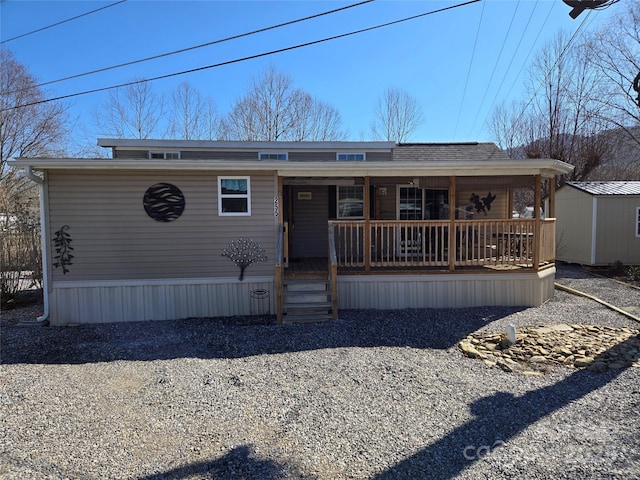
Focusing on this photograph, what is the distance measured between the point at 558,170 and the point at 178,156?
947cm

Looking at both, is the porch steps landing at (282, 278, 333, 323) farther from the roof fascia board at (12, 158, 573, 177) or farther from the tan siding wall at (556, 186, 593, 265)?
the tan siding wall at (556, 186, 593, 265)

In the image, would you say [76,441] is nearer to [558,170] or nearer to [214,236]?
[214,236]

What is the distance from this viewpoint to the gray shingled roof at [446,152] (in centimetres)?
1126

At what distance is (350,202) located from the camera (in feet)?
33.9

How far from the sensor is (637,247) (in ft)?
41.9

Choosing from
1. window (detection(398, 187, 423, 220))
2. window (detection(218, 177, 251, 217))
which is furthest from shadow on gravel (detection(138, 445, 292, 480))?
window (detection(398, 187, 423, 220))

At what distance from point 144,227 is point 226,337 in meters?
2.90

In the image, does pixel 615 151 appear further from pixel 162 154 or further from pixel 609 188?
pixel 162 154

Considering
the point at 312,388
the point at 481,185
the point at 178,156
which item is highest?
the point at 178,156

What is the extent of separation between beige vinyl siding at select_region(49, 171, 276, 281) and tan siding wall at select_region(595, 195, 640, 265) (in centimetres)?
1149

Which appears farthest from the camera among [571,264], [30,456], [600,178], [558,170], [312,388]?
[600,178]

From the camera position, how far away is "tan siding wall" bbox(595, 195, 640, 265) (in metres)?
12.7

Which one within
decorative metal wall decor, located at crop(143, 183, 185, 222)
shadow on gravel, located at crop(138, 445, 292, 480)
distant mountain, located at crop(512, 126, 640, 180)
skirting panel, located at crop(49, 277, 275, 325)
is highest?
distant mountain, located at crop(512, 126, 640, 180)

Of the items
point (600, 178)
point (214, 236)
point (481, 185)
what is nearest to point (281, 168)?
point (214, 236)
